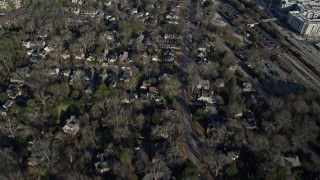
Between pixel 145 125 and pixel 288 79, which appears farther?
pixel 288 79

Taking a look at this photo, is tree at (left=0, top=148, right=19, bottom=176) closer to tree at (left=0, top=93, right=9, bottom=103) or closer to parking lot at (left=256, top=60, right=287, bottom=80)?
tree at (left=0, top=93, right=9, bottom=103)

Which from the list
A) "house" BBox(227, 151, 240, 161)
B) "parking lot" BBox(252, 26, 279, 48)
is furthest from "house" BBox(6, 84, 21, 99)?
"parking lot" BBox(252, 26, 279, 48)

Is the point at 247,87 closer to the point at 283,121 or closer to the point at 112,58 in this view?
the point at 283,121

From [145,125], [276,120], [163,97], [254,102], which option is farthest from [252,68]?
[145,125]

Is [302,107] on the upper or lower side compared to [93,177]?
upper

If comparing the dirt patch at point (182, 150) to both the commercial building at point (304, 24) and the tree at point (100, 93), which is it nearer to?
the tree at point (100, 93)

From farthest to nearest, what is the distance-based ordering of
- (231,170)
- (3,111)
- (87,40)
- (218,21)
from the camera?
(218,21), (87,40), (3,111), (231,170)

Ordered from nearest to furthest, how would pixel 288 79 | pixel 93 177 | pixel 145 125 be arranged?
1. pixel 93 177
2. pixel 145 125
3. pixel 288 79

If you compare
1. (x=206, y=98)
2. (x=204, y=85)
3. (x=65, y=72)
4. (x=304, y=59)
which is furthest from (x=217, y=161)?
(x=304, y=59)

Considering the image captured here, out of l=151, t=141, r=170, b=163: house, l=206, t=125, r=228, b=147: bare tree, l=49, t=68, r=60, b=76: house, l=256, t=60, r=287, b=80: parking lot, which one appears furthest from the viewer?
l=256, t=60, r=287, b=80: parking lot

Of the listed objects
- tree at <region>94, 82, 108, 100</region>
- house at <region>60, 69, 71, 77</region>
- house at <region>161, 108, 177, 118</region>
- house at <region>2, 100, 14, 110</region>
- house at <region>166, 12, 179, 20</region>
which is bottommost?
house at <region>2, 100, 14, 110</region>

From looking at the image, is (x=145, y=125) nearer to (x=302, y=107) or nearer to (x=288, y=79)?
(x=302, y=107)
